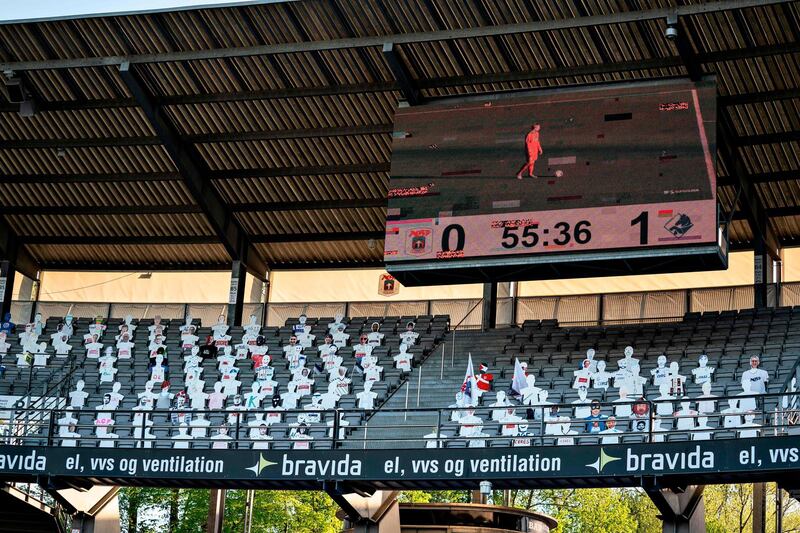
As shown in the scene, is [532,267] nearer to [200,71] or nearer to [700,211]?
[700,211]

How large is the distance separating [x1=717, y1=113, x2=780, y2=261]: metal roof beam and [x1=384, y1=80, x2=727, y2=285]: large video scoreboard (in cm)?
236

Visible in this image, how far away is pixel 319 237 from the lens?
34031mm

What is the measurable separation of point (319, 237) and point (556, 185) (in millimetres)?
10197

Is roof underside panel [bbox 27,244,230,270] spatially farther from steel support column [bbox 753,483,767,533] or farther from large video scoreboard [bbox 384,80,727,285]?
steel support column [bbox 753,483,767,533]

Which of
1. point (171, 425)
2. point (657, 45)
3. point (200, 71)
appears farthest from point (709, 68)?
point (171, 425)

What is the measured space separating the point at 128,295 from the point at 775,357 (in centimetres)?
1957

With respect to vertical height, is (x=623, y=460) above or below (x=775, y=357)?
below

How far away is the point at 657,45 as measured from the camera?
25.3m

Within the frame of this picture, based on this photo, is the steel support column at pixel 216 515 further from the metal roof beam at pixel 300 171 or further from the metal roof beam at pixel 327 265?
the metal roof beam at pixel 300 171

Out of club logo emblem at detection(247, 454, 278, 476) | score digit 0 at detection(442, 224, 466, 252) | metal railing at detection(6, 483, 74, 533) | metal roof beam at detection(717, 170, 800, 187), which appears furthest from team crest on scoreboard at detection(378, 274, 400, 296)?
club logo emblem at detection(247, 454, 278, 476)

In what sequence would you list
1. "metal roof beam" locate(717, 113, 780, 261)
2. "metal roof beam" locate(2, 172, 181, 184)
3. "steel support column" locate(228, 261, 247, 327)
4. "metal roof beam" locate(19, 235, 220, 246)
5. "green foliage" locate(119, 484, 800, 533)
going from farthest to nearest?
"green foliage" locate(119, 484, 800, 533)
"metal roof beam" locate(19, 235, 220, 246)
"steel support column" locate(228, 261, 247, 327)
"metal roof beam" locate(2, 172, 181, 184)
"metal roof beam" locate(717, 113, 780, 261)

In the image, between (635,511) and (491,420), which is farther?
(635,511)

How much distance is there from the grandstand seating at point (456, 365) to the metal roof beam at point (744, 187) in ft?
8.26

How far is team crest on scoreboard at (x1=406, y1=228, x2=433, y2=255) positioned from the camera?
25.7 metres
